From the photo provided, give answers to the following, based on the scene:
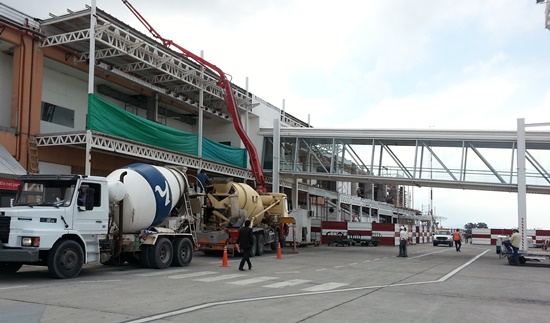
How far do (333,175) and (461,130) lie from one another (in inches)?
338

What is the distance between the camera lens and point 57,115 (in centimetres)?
2491

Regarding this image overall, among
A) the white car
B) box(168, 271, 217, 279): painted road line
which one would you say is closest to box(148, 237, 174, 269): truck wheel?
box(168, 271, 217, 279): painted road line

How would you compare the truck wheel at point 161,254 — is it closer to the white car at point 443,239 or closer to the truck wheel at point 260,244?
the truck wheel at point 260,244

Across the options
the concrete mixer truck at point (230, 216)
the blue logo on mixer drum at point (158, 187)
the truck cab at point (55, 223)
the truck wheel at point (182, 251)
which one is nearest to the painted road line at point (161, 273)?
the truck wheel at point (182, 251)

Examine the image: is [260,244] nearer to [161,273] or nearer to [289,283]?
[161,273]

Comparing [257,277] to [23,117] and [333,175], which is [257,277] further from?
[333,175]

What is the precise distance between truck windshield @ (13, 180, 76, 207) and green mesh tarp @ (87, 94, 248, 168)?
850cm

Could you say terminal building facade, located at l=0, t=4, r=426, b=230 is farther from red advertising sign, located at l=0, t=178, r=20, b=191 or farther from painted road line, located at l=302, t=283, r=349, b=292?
painted road line, located at l=302, t=283, r=349, b=292

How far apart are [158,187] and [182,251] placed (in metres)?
2.52

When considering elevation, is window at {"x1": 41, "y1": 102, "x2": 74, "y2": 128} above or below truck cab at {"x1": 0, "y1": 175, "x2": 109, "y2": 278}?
above

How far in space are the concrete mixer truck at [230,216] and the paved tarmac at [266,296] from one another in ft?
14.1

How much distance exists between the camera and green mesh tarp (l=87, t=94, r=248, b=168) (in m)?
22.0

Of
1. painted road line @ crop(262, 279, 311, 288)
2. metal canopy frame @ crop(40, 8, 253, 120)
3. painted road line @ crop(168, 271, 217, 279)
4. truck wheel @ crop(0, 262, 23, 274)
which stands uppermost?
metal canopy frame @ crop(40, 8, 253, 120)

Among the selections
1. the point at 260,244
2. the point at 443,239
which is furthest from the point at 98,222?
the point at 443,239
